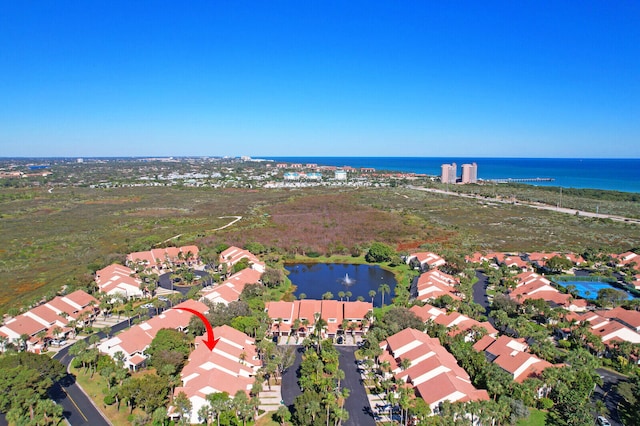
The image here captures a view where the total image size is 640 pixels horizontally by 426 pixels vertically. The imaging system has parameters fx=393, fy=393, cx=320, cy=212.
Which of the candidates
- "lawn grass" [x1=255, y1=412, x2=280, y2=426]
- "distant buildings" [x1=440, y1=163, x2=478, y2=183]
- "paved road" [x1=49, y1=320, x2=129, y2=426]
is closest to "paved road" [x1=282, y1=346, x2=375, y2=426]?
"lawn grass" [x1=255, y1=412, x2=280, y2=426]

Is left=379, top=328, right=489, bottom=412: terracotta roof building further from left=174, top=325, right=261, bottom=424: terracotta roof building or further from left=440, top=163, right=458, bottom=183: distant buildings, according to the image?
left=440, top=163, right=458, bottom=183: distant buildings

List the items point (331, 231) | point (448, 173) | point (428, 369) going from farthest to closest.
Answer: point (448, 173)
point (331, 231)
point (428, 369)

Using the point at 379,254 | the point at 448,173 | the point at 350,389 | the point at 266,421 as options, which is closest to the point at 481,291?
the point at 379,254

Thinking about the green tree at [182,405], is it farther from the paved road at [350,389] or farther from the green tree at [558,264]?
the green tree at [558,264]

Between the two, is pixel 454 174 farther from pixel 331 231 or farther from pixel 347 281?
pixel 347 281

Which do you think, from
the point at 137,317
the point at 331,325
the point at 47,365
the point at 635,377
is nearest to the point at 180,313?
the point at 137,317

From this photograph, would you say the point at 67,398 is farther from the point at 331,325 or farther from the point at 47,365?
the point at 331,325

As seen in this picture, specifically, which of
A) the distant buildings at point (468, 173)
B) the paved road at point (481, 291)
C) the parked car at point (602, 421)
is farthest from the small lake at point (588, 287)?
the distant buildings at point (468, 173)

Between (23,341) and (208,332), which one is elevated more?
(208,332)
